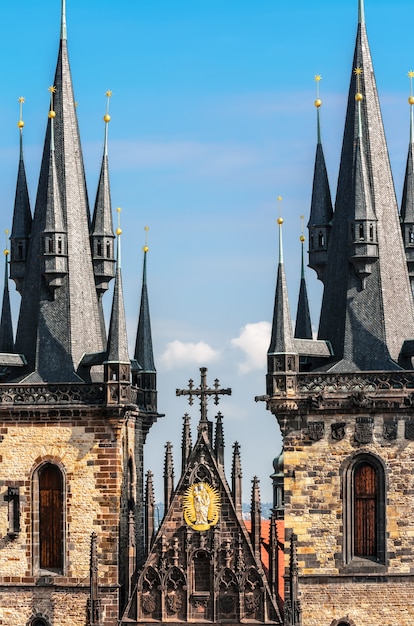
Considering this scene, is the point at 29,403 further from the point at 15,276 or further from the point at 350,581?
the point at 350,581

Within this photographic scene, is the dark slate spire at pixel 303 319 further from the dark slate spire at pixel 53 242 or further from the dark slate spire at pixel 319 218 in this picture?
the dark slate spire at pixel 53 242

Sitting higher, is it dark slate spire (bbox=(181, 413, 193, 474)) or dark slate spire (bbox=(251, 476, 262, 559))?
dark slate spire (bbox=(181, 413, 193, 474))

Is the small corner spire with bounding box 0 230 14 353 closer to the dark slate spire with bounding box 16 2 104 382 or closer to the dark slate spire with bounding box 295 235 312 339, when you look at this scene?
the dark slate spire with bounding box 16 2 104 382

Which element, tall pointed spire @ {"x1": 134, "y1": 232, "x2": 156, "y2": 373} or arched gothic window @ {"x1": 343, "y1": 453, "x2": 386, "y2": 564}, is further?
tall pointed spire @ {"x1": 134, "y1": 232, "x2": 156, "y2": 373}

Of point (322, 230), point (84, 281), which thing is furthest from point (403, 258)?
point (84, 281)

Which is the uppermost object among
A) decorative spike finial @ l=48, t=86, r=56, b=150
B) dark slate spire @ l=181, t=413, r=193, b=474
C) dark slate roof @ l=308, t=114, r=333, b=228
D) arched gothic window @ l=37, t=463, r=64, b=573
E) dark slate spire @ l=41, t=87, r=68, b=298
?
decorative spike finial @ l=48, t=86, r=56, b=150

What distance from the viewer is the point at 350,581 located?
163ft

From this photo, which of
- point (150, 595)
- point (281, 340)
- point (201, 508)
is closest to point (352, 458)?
point (281, 340)

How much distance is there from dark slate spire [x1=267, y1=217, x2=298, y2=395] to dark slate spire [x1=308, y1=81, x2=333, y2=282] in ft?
8.17

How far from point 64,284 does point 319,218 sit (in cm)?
751

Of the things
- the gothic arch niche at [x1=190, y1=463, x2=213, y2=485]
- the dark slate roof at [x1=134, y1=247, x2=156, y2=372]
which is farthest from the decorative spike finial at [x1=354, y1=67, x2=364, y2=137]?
the gothic arch niche at [x1=190, y1=463, x2=213, y2=485]

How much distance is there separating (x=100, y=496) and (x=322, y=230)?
9.94 metres

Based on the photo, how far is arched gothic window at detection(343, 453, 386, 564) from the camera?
49.6 metres

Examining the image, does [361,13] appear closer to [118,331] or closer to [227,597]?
[118,331]
